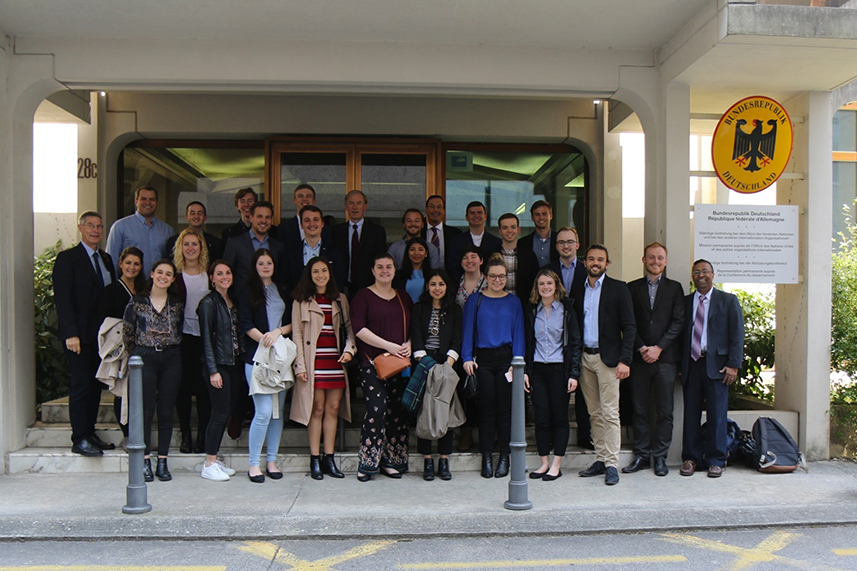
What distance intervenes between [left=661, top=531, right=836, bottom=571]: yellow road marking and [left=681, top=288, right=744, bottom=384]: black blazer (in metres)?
1.67

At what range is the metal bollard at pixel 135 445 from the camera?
16.5 feet

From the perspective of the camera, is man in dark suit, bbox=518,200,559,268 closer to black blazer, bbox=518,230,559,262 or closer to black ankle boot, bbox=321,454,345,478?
black blazer, bbox=518,230,559,262

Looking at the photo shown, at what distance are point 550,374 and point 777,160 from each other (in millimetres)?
3125

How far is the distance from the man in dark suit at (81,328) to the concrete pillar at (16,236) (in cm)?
54

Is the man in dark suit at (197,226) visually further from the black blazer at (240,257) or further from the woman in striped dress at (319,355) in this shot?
the woman in striped dress at (319,355)

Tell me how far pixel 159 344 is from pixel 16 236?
1929mm

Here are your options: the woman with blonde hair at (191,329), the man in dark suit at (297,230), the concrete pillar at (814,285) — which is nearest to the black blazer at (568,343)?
the man in dark suit at (297,230)

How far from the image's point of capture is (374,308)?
6090 mm

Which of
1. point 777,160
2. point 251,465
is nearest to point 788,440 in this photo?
point 777,160

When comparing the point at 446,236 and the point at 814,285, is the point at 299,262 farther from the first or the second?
the point at 814,285

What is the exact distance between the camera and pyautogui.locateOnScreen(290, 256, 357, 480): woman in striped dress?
6.06m

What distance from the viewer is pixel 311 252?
21.9 feet

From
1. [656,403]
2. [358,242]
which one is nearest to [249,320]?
[358,242]

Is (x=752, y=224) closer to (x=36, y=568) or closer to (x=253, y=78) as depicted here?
(x=253, y=78)
